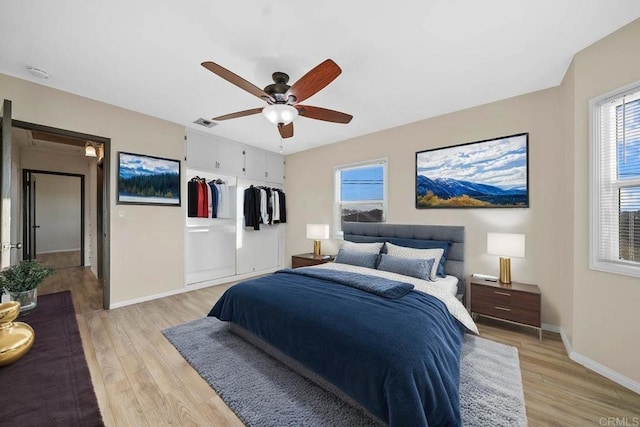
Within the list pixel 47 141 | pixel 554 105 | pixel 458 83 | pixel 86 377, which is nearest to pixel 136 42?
pixel 86 377

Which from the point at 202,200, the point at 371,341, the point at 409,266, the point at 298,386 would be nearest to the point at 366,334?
the point at 371,341

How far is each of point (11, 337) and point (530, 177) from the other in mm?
4647

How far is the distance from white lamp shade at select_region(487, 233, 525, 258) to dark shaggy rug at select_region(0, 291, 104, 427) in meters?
3.49

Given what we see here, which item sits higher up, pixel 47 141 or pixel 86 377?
pixel 47 141

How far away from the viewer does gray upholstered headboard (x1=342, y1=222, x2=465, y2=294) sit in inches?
126

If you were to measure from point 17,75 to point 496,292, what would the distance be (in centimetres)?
557

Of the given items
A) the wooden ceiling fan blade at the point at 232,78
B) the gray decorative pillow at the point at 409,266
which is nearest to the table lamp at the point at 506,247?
the gray decorative pillow at the point at 409,266

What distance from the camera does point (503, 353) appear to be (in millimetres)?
2254

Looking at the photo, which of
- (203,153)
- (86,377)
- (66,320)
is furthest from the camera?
(203,153)

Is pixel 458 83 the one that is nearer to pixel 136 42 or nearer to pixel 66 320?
pixel 136 42

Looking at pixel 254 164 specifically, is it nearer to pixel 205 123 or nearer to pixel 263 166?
pixel 263 166

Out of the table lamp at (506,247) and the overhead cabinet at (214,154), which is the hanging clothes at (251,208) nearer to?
the overhead cabinet at (214,154)

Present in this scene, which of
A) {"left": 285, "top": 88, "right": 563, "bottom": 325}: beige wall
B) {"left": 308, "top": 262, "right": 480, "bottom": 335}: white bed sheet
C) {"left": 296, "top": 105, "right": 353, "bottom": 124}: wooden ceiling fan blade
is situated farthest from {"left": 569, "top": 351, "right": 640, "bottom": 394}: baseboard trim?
{"left": 296, "top": 105, "right": 353, "bottom": 124}: wooden ceiling fan blade

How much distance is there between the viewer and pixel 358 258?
3.36 meters
